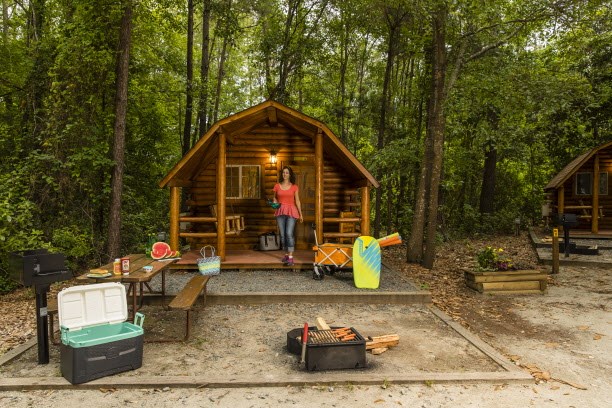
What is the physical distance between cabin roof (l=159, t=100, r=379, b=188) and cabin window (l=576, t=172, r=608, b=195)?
10.7m

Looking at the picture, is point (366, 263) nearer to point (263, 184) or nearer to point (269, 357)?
point (269, 357)

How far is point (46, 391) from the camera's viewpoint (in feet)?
13.0

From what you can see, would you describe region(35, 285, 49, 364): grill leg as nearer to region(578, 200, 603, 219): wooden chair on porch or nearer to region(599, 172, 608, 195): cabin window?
region(578, 200, 603, 219): wooden chair on porch

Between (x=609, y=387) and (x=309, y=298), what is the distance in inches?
162

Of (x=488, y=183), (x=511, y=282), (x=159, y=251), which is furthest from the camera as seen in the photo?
(x=488, y=183)

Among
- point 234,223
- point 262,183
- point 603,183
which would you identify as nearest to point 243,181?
point 262,183

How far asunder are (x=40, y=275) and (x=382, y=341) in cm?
378

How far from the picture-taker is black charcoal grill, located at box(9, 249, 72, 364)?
14.2 feet

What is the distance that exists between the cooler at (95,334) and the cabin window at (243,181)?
21.6ft

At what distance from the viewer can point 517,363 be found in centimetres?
482

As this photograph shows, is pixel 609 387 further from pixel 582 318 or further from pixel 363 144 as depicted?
pixel 363 144

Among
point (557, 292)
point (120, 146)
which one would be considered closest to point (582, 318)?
point (557, 292)

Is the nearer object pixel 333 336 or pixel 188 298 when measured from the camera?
pixel 333 336

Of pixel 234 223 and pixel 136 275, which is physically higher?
pixel 234 223
